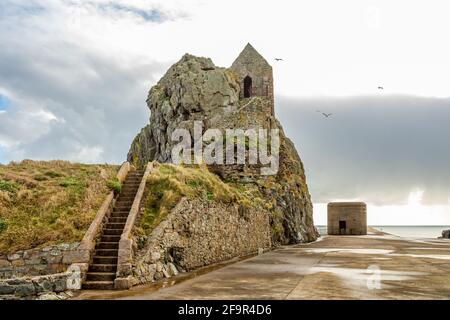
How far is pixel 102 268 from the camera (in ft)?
34.3

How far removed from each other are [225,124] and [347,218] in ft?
68.6

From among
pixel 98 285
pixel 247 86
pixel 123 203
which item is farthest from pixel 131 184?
pixel 247 86

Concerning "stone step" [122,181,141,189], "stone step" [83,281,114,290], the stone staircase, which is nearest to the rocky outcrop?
"stone step" [122,181,141,189]

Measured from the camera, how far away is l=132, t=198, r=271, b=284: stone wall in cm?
1141

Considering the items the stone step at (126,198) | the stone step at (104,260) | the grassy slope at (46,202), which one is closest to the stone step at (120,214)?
the grassy slope at (46,202)

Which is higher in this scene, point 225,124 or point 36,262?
point 225,124

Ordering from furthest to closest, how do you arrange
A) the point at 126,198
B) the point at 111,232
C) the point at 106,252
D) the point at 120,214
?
the point at 126,198, the point at 120,214, the point at 111,232, the point at 106,252

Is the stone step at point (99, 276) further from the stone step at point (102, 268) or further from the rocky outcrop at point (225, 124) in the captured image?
the rocky outcrop at point (225, 124)

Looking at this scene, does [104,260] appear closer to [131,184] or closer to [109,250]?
[109,250]

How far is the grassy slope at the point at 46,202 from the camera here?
1060 centimetres

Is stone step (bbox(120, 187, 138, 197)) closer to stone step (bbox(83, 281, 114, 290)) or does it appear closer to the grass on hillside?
the grass on hillside
